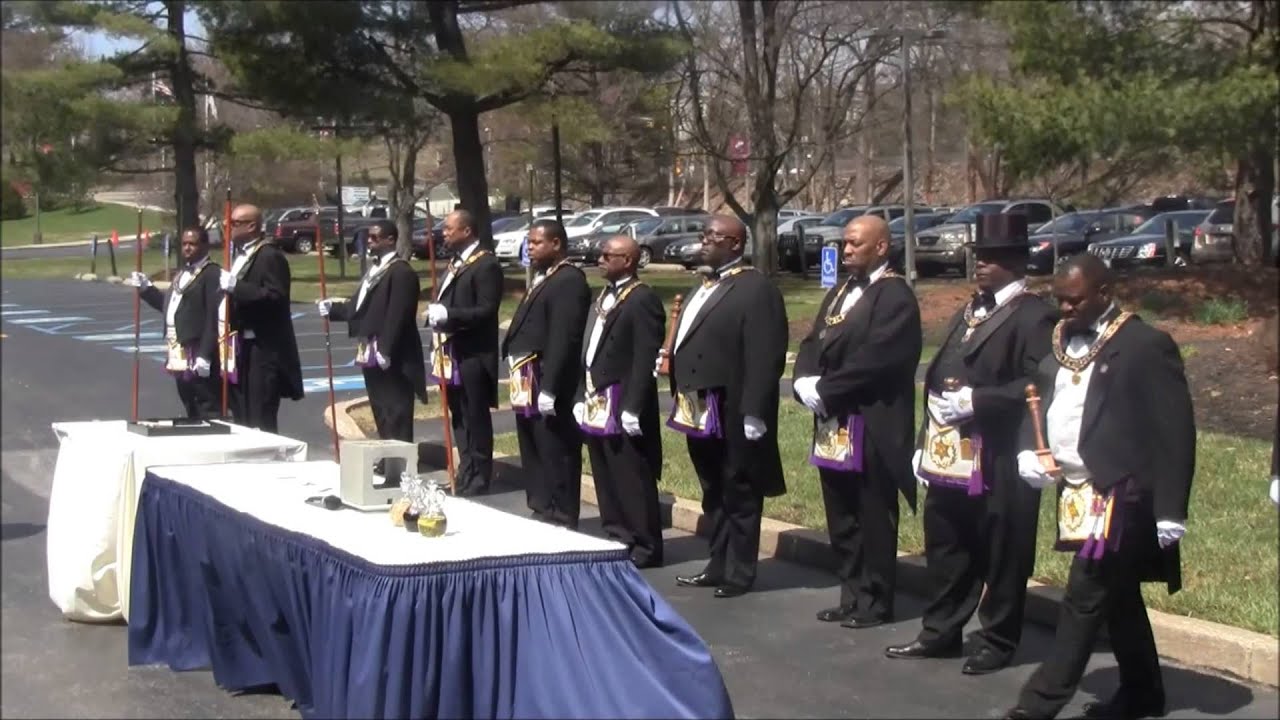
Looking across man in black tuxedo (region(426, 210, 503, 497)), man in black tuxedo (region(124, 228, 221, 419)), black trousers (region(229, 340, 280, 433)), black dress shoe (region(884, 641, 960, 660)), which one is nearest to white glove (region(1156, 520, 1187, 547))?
Result: black dress shoe (region(884, 641, 960, 660))

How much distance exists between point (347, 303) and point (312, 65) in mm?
13250

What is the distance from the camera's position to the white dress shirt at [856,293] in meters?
7.34

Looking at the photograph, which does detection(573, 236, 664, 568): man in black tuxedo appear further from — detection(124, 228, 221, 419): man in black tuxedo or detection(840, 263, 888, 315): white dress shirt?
detection(124, 228, 221, 419): man in black tuxedo

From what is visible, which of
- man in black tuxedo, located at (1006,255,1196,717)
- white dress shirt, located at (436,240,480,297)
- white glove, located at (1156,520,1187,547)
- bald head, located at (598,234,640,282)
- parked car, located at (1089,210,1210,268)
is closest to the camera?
white glove, located at (1156,520,1187,547)

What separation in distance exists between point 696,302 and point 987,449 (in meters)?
2.20

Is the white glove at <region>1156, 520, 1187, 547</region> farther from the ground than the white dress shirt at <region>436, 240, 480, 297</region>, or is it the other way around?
the white dress shirt at <region>436, 240, 480, 297</region>

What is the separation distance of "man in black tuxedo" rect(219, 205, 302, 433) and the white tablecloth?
11.5ft

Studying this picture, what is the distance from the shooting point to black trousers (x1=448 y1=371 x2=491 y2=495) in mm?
10844

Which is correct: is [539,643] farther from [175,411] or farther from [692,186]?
[692,186]

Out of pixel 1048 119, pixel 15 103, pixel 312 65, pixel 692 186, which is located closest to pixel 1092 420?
pixel 15 103

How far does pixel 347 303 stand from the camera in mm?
11023

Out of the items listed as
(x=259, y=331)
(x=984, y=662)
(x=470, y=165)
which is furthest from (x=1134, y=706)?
(x=470, y=165)

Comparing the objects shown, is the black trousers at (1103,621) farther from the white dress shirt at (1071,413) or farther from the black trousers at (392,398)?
the black trousers at (392,398)

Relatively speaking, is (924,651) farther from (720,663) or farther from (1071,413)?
(1071,413)
